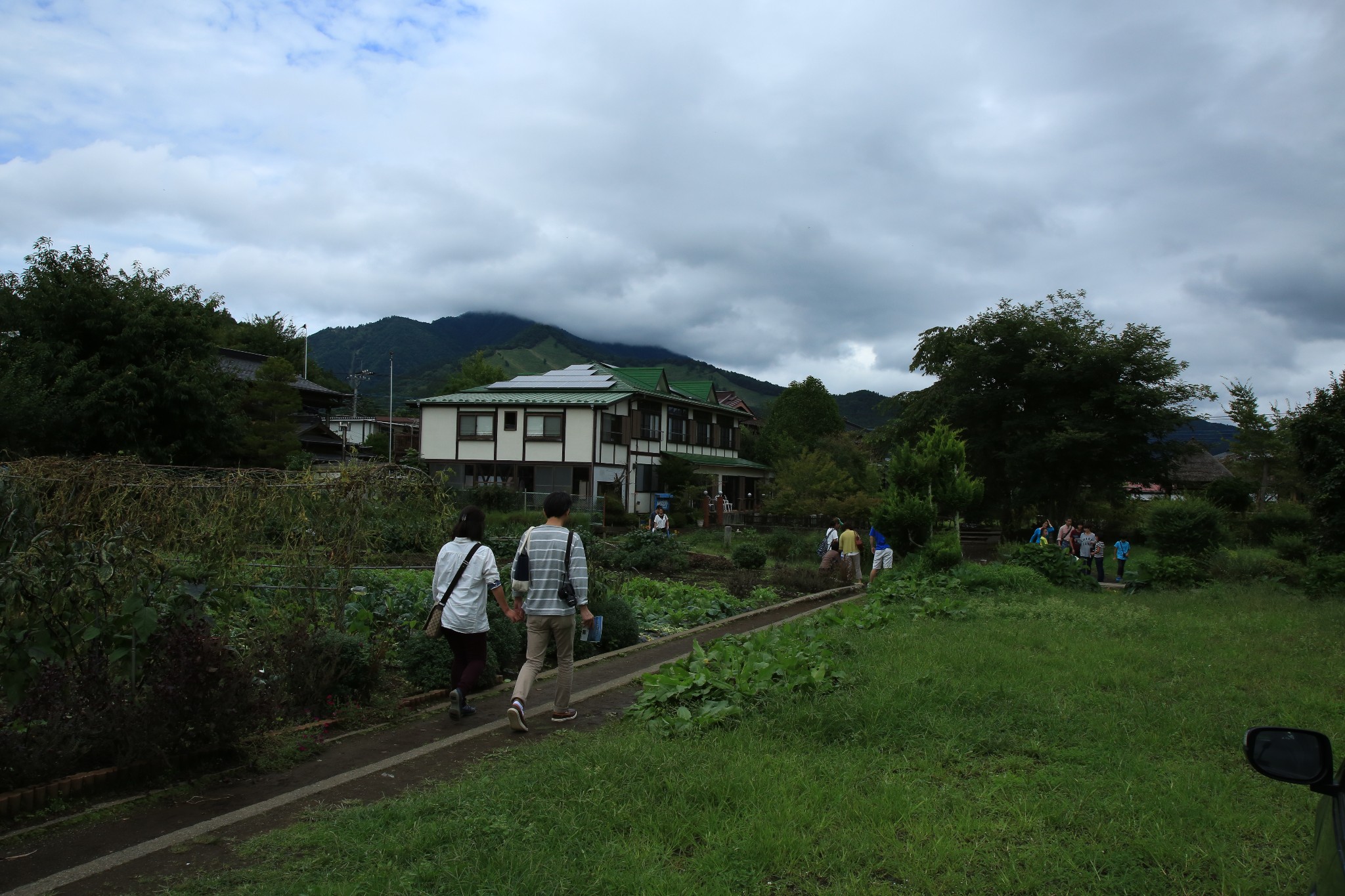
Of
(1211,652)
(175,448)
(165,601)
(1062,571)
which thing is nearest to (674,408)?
(175,448)

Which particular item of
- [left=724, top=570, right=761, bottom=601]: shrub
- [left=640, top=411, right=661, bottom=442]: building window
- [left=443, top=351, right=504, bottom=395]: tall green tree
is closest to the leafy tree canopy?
[left=443, top=351, right=504, bottom=395]: tall green tree

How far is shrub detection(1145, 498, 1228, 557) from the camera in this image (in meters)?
21.0

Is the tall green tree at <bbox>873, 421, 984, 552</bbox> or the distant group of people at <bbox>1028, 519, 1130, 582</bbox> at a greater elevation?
the tall green tree at <bbox>873, 421, 984, 552</bbox>

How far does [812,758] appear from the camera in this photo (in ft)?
17.5

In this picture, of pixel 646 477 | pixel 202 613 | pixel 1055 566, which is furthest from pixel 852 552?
pixel 646 477

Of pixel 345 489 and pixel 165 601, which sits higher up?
pixel 345 489

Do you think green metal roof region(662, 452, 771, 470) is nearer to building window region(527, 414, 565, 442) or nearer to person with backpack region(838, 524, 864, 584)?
building window region(527, 414, 565, 442)

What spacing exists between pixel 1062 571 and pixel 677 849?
618 inches

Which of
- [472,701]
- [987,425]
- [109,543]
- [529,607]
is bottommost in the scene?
[472,701]

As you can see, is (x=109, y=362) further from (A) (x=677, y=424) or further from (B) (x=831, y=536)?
(A) (x=677, y=424)

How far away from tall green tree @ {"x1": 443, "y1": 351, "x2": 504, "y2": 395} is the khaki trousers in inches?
2450

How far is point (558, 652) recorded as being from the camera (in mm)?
6816

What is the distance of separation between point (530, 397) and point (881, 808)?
40.4m

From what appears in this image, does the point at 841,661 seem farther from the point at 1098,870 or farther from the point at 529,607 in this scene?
the point at 1098,870
